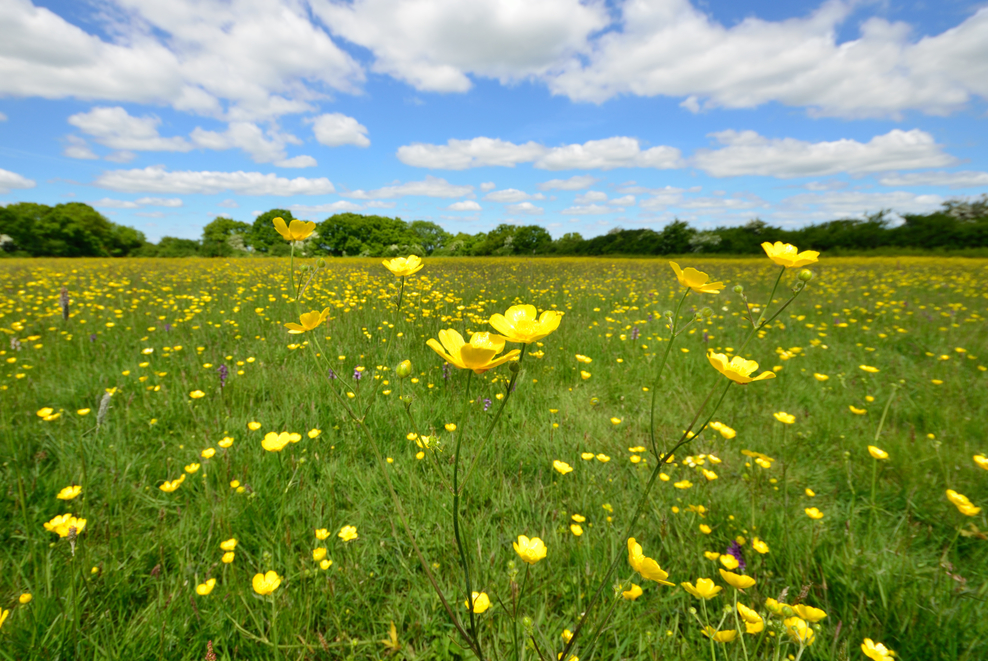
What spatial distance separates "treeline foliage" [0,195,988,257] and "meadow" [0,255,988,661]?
12.8ft

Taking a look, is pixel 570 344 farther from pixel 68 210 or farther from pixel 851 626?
pixel 68 210

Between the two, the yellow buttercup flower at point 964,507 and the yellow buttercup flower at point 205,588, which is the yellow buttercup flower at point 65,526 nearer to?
the yellow buttercup flower at point 205,588

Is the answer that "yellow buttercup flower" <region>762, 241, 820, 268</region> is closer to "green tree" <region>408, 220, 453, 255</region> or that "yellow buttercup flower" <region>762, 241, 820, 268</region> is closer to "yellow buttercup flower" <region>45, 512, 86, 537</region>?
"yellow buttercup flower" <region>45, 512, 86, 537</region>

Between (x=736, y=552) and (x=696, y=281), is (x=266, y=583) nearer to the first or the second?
(x=696, y=281)

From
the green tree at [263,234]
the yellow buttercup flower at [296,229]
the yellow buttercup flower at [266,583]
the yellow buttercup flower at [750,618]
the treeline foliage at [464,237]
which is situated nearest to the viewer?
the yellow buttercup flower at [750,618]

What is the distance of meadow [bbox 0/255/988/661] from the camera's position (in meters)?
1.21

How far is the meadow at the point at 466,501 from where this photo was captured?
121 centimetres

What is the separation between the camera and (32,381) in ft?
8.46

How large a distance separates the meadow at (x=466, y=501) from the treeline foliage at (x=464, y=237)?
391 cm

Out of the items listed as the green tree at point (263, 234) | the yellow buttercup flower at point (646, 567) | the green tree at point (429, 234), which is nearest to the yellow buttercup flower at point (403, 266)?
the yellow buttercup flower at point (646, 567)

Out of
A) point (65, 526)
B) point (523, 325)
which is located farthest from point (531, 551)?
point (65, 526)

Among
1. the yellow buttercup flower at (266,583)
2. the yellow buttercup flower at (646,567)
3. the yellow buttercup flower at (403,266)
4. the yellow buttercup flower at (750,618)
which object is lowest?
the yellow buttercup flower at (750,618)

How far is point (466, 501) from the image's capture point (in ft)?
3.86

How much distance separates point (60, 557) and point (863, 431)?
405cm
